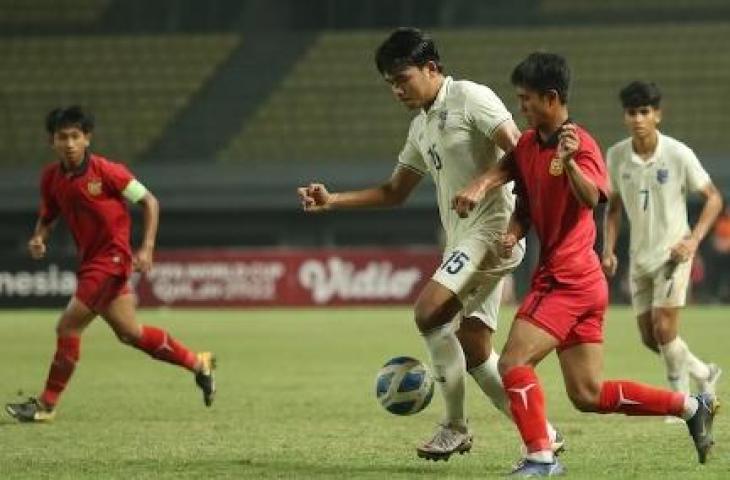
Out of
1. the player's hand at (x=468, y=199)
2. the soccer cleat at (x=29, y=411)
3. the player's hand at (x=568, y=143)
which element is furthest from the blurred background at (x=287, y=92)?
the player's hand at (x=568, y=143)

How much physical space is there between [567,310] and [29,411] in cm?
473

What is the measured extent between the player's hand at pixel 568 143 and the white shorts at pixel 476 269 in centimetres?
104

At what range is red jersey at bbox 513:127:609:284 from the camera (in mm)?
7805

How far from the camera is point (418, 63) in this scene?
8.56m

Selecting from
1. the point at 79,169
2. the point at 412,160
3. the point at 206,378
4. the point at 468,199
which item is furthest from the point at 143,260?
the point at 468,199

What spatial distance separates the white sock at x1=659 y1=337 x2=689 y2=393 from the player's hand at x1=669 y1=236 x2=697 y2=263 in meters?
0.75

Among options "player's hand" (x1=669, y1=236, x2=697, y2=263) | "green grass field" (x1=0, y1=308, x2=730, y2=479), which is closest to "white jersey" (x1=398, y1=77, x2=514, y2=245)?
"green grass field" (x1=0, y1=308, x2=730, y2=479)

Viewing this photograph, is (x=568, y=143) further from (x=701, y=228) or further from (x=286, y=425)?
(x=286, y=425)

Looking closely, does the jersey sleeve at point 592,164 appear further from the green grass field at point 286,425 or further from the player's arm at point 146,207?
the player's arm at point 146,207

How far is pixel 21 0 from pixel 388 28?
7614 millimetres

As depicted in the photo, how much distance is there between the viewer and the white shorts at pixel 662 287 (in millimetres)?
11227

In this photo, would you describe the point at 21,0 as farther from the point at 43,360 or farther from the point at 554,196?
the point at 554,196

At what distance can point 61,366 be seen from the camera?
11789 millimetres

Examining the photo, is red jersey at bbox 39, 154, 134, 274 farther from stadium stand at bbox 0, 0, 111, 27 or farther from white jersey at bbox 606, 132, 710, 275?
stadium stand at bbox 0, 0, 111, 27
